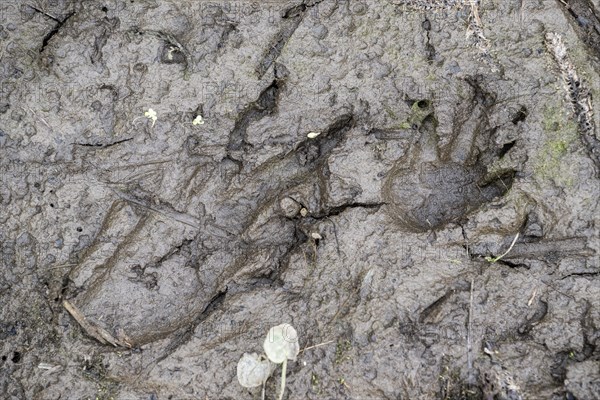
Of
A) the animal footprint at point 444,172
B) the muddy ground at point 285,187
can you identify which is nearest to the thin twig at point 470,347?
the muddy ground at point 285,187

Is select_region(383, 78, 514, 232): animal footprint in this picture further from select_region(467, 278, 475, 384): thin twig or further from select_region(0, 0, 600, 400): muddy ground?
select_region(467, 278, 475, 384): thin twig

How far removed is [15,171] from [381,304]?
2051 millimetres

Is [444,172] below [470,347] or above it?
above

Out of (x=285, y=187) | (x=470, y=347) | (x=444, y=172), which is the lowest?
(x=470, y=347)

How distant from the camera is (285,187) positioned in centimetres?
309

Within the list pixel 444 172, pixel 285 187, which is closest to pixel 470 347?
pixel 444 172

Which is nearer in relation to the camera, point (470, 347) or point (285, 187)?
point (470, 347)

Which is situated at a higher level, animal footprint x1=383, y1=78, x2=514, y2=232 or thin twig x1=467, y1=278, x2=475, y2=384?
animal footprint x1=383, y1=78, x2=514, y2=232

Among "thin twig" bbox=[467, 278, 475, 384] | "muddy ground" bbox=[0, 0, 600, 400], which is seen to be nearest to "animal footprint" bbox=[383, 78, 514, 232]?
"muddy ground" bbox=[0, 0, 600, 400]

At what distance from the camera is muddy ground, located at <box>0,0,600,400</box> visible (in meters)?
2.90

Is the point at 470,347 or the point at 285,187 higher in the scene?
the point at 285,187

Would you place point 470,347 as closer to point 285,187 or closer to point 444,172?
point 444,172

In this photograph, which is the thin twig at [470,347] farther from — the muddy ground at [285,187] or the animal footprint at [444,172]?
the animal footprint at [444,172]

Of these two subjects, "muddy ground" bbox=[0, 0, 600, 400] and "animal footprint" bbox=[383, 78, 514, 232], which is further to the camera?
"animal footprint" bbox=[383, 78, 514, 232]
